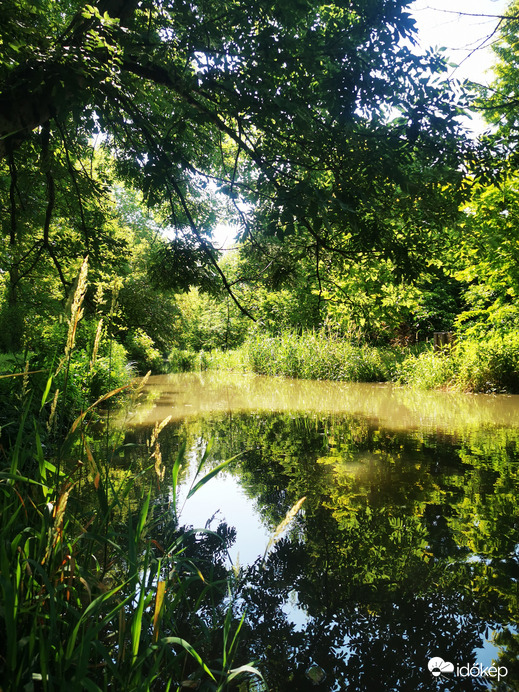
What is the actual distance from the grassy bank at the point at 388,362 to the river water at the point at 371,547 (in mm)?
3949

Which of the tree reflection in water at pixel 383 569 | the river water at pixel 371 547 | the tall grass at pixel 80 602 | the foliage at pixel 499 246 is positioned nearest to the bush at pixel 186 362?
the foliage at pixel 499 246

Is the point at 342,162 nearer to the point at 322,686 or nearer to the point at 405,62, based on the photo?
the point at 405,62

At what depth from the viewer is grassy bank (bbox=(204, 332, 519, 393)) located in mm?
9906

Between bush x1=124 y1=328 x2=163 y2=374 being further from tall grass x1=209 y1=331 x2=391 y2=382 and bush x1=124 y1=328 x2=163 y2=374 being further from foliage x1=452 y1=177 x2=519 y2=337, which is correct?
foliage x1=452 y1=177 x2=519 y2=337

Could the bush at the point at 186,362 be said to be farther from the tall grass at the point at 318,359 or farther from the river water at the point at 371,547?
the river water at the point at 371,547

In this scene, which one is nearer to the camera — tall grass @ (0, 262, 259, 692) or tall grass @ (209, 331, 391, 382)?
tall grass @ (0, 262, 259, 692)

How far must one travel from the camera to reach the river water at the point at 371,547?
1.77 meters

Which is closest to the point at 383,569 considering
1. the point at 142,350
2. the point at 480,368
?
the point at 480,368

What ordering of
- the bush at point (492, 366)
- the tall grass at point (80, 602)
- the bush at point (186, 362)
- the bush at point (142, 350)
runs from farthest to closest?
the bush at point (186, 362) → the bush at point (142, 350) → the bush at point (492, 366) → the tall grass at point (80, 602)

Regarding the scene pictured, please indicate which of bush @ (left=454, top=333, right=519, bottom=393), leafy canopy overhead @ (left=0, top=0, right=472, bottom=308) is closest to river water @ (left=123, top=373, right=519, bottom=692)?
leafy canopy overhead @ (left=0, top=0, right=472, bottom=308)

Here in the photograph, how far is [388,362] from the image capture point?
13.1 meters

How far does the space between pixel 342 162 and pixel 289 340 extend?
11836mm

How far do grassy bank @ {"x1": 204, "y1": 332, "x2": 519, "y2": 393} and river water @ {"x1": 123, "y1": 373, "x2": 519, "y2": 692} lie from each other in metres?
3.95

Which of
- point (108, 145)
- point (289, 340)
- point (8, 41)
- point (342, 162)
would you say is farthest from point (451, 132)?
point (289, 340)
